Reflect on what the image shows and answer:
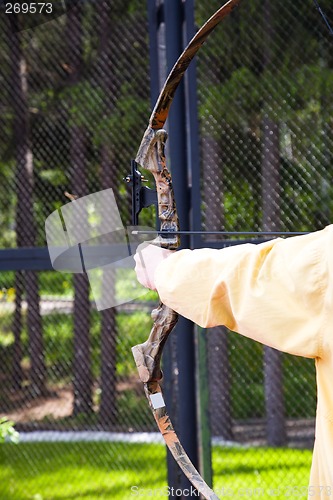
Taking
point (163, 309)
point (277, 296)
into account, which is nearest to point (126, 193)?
point (163, 309)

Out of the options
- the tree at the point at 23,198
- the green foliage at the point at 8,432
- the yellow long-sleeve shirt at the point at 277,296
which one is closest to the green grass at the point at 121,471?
the green foliage at the point at 8,432

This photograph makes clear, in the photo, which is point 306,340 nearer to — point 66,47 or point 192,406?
point 192,406

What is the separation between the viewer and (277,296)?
1.17m

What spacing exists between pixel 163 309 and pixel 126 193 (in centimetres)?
125

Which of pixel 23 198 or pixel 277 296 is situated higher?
pixel 23 198

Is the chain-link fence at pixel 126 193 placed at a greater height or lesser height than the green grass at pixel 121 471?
greater

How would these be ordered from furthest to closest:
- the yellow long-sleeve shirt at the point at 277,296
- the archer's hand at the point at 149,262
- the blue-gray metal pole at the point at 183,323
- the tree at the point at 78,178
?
1. the tree at the point at 78,178
2. the blue-gray metal pole at the point at 183,323
3. the archer's hand at the point at 149,262
4. the yellow long-sleeve shirt at the point at 277,296

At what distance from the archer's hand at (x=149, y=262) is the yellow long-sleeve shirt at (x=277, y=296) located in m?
0.05

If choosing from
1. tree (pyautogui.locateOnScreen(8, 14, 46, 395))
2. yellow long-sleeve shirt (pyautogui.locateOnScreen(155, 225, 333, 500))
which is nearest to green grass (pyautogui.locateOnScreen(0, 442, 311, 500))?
tree (pyautogui.locateOnScreen(8, 14, 46, 395))

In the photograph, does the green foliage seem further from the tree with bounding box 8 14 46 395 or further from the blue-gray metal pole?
the blue-gray metal pole

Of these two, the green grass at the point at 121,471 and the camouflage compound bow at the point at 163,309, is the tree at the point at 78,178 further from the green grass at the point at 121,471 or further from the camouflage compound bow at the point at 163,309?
the camouflage compound bow at the point at 163,309

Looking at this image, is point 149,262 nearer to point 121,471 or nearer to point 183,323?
point 183,323

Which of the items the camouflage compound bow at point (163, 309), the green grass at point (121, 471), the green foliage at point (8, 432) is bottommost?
the green grass at point (121, 471)

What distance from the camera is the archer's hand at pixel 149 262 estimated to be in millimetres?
1373
